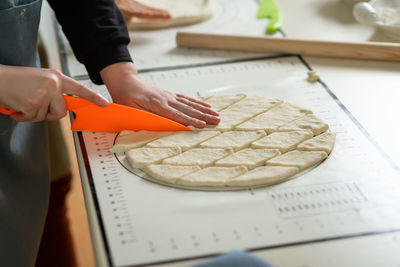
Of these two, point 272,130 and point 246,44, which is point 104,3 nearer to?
point 246,44

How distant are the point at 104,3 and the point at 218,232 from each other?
698 mm

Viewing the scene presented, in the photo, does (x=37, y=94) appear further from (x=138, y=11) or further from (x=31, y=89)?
(x=138, y=11)

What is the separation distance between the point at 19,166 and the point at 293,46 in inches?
31.7

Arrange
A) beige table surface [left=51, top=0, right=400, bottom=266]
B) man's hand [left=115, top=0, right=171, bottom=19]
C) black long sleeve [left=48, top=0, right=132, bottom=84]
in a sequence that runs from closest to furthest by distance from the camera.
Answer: beige table surface [left=51, top=0, right=400, bottom=266] → black long sleeve [left=48, top=0, right=132, bottom=84] → man's hand [left=115, top=0, right=171, bottom=19]

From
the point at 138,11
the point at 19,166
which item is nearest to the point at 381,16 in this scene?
the point at 138,11

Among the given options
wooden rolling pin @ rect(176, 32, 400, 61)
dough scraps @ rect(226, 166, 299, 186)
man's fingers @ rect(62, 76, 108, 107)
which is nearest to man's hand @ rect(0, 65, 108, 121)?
man's fingers @ rect(62, 76, 108, 107)

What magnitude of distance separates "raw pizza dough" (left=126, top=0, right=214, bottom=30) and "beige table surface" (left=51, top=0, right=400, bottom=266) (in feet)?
0.90

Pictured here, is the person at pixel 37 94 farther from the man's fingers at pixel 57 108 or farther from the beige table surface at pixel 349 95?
the beige table surface at pixel 349 95

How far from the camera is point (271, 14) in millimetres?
1652

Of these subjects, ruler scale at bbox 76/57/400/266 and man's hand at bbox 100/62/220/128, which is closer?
ruler scale at bbox 76/57/400/266

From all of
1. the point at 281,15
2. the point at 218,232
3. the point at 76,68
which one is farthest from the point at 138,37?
the point at 218,232

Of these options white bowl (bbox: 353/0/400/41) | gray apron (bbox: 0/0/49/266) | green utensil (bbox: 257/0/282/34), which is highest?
white bowl (bbox: 353/0/400/41)

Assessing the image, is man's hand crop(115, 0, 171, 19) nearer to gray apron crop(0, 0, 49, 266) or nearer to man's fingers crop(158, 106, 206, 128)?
gray apron crop(0, 0, 49, 266)

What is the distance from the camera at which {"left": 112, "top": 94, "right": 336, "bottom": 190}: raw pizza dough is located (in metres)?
0.91
